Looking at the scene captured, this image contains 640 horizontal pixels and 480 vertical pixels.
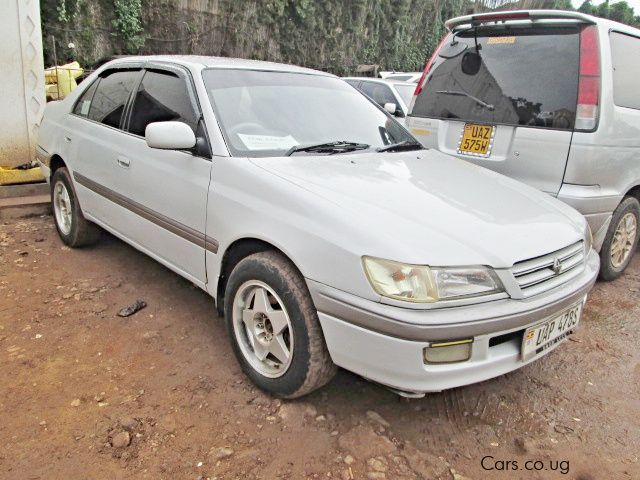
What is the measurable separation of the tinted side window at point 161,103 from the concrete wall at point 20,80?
2.99 metres

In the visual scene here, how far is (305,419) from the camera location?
2406mm

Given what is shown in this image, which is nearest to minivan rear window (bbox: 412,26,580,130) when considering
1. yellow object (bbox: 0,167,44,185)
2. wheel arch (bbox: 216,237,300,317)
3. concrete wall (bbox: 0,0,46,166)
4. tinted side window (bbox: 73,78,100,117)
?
wheel arch (bbox: 216,237,300,317)

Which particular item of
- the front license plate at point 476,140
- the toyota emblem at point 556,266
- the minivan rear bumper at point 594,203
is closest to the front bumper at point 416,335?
the toyota emblem at point 556,266

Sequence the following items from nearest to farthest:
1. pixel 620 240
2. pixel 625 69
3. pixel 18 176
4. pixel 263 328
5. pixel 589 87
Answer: pixel 263 328 → pixel 589 87 → pixel 625 69 → pixel 620 240 → pixel 18 176

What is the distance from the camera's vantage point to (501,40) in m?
4.01

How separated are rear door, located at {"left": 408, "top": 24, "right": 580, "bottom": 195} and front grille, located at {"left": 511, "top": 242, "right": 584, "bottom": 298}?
1.19 metres

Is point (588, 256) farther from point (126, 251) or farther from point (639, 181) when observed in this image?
point (126, 251)

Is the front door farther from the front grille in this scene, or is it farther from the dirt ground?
the front grille

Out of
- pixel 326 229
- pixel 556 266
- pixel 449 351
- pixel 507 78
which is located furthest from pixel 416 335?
pixel 507 78

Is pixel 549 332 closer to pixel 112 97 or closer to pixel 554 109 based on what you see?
pixel 554 109

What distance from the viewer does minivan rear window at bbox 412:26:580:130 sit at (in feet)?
11.9

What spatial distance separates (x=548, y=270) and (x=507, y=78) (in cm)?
208

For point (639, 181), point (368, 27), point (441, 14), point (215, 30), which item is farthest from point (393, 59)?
point (639, 181)

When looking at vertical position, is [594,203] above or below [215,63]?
below
